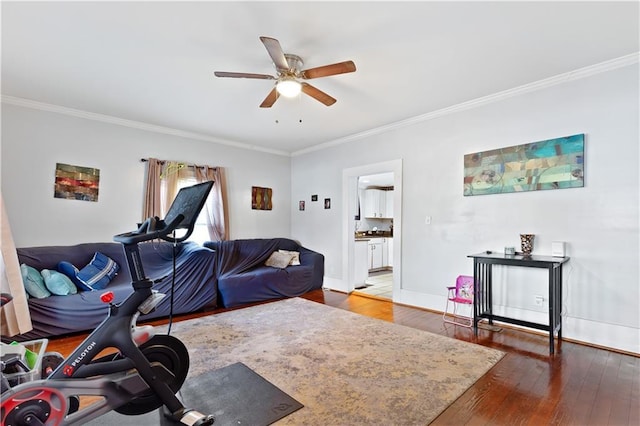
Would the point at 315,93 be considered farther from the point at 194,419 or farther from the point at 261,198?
the point at 261,198

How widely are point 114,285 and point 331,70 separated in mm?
3357

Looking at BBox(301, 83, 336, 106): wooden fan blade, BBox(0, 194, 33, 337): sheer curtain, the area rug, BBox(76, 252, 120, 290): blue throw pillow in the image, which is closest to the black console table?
the area rug

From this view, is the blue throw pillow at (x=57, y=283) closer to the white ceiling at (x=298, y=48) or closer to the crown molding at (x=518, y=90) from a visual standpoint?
the white ceiling at (x=298, y=48)

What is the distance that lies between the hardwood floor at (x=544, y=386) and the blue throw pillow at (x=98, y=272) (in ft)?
1.85

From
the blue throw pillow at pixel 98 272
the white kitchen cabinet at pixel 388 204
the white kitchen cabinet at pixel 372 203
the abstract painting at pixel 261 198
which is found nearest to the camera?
the blue throw pillow at pixel 98 272

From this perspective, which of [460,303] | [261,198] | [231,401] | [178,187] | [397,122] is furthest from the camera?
[261,198]

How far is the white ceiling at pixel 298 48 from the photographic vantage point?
2107 millimetres

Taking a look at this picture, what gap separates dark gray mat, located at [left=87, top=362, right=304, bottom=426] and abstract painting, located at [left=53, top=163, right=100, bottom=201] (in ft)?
10.5

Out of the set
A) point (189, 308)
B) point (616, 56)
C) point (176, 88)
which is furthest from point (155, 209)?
point (616, 56)

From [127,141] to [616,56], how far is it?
564 cm

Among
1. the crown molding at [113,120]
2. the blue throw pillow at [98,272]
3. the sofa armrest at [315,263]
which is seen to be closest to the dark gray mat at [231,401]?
the blue throw pillow at [98,272]

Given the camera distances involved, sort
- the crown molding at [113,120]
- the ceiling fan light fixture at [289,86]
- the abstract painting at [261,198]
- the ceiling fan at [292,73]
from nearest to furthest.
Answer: the ceiling fan at [292,73]
the ceiling fan light fixture at [289,86]
the crown molding at [113,120]
the abstract painting at [261,198]

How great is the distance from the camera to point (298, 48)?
2.54m

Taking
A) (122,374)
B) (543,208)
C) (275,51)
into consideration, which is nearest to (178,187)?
(275,51)
